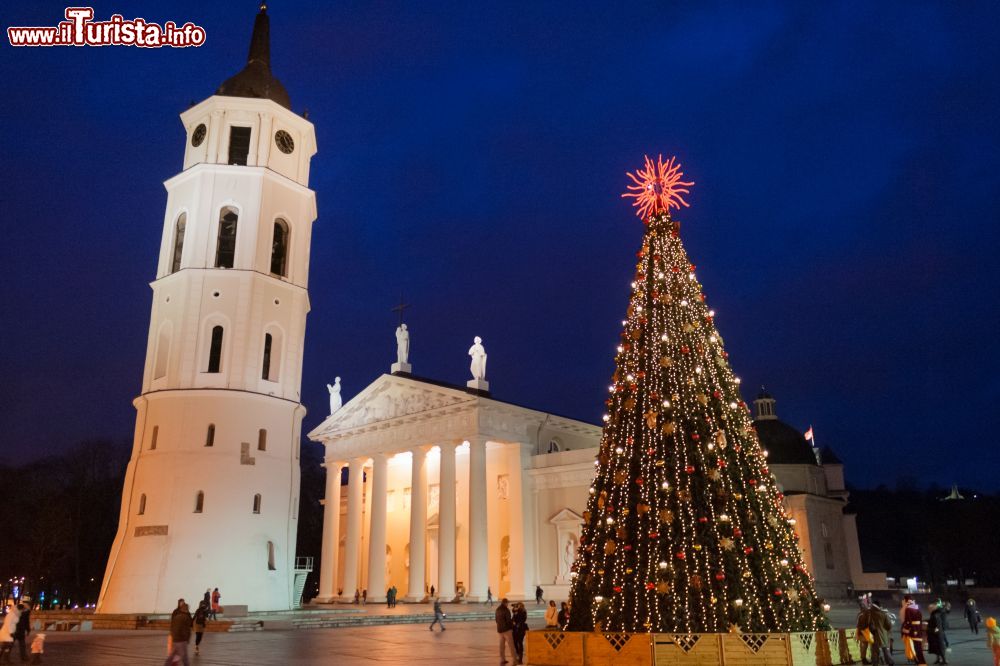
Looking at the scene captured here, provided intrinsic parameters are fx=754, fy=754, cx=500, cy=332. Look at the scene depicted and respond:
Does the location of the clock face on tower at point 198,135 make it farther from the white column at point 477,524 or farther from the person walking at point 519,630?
the person walking at point 519,630

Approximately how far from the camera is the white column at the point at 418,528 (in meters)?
39.5

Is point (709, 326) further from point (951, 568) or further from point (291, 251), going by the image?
point (951, 568)

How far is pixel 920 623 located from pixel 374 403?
3539 cm

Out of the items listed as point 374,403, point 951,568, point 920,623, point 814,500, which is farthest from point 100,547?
point 951,568

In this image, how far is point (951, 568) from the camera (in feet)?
230

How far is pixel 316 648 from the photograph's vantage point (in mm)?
16922

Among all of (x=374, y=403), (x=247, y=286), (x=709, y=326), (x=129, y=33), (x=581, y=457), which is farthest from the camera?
(x=374, y=403)

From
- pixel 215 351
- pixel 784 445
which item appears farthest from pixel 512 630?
pixel 784 445

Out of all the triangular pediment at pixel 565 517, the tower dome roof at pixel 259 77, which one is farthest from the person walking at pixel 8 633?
the triangular pediment at pixel 565 517

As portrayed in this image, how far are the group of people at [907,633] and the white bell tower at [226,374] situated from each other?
2134 centimetres

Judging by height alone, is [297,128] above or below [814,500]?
above

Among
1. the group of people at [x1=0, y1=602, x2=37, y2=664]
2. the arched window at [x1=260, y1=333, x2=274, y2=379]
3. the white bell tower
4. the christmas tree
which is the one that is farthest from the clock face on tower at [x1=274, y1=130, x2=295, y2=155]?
the christmas tree

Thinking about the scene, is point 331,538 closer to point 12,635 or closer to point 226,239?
point 226,239

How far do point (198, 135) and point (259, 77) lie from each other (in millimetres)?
3882
